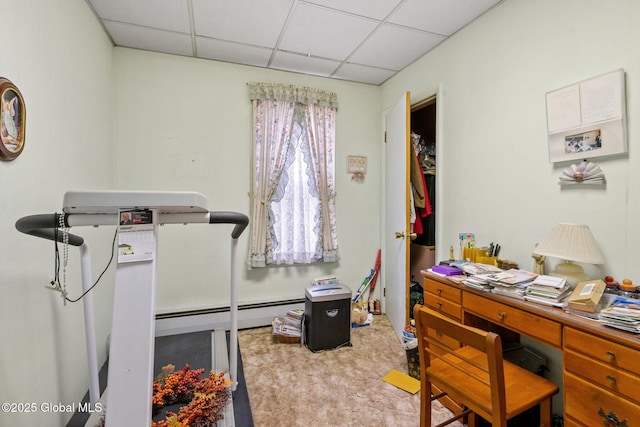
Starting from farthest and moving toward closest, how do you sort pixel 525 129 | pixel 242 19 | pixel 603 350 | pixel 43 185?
pixel 242 19 → pixel 525 129 → pixel 43 185 → pixel 603 350

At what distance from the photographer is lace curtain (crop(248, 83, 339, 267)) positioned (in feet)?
9.23

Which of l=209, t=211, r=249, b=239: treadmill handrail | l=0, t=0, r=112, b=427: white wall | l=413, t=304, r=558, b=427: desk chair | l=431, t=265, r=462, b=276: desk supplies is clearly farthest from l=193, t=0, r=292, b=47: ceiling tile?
l=413, t=304, r=558, b=427: desk chair

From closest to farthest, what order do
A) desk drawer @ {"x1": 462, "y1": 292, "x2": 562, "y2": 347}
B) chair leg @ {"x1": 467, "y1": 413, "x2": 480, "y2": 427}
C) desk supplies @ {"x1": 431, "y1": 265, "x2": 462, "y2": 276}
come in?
desk drawer @ {"x1": 462, "y1": 292, "x2": 562, "y2": 347}
chair leg @ {"x1": 467, "y1": 413, "x2": 480, "y2": 427}
desk supplies @ {"x1": 431, "y1": 265, "x2": 462, "y2": 276}

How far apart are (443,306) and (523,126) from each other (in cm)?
122

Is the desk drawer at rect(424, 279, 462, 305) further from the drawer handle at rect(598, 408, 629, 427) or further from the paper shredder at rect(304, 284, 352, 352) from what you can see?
the paper shredder at rect(304, 284, 352, 352)

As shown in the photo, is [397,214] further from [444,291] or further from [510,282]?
[510,282]

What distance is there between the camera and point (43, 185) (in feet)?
4.56

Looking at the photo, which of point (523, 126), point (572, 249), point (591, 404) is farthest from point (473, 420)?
point (523, 126)

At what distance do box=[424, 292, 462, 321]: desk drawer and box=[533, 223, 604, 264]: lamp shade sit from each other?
55 centimetres

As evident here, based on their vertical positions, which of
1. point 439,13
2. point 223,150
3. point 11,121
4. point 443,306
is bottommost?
point 443,306

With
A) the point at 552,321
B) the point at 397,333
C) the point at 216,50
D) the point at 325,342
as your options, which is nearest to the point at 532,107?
the point at 552,321

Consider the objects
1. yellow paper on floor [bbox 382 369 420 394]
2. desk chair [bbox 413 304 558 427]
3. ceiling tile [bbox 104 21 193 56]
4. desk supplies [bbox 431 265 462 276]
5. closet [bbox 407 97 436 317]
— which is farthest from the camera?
closet [bbox 407 97 436 317]

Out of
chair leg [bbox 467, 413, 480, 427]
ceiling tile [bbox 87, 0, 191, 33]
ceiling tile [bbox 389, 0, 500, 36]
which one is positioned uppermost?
ceiling tile [bbox 87, 0, 191, 33]

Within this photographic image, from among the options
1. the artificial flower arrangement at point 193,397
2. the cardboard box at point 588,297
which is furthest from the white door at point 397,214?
the artificial flower arrangement at point 193,397
